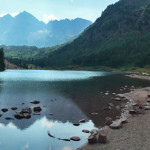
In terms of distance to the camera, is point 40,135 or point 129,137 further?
point 40,135

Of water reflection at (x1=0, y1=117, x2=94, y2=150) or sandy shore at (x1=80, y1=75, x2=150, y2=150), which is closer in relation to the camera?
sandy shore at (x1=80, y1=75, x2=150, y2=150)

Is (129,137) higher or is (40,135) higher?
(129,137)

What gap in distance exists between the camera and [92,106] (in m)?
53.5

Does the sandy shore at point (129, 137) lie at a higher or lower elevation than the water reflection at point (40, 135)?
higher

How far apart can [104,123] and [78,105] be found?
1802cm

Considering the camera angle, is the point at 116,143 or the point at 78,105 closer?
the point at 116,143

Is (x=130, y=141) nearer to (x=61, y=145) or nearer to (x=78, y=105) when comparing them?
(x=61, y=145)

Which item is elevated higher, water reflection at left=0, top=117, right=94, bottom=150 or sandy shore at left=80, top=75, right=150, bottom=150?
sandy shore at left=80, top=75, right=150, bottom=150

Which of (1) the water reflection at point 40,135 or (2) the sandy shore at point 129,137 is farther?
(1) the water reflection at point 40,135

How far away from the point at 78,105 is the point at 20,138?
88.5 feet

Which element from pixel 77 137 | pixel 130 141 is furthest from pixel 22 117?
pixel 130 141

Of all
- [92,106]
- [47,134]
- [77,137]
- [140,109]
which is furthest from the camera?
[92,106]

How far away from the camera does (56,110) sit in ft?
160

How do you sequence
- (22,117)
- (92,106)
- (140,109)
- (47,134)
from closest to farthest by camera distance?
(47,134), (22,117), (140,109), (92,106)
